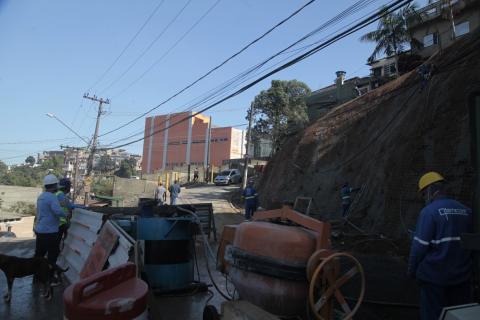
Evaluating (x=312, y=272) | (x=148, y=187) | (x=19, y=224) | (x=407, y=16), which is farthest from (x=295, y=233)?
(x=148, y=187)

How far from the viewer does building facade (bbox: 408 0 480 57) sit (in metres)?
27.5

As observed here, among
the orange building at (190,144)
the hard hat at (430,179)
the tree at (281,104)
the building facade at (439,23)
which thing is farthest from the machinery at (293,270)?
the orange building at (190,144)

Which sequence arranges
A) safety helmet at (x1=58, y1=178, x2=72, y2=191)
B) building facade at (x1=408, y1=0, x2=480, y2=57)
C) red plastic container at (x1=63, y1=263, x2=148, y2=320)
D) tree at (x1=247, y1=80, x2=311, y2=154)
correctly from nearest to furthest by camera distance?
red plastic container at (x1=63, y1=263, x2=148, y2=320) < safety helmet at (x1=58, y1=178, x2=72, y2=191) < building facade at (x1=408, y1=0, x2=480, y2=57) < tree at (x1=247, y1=80, x2=311, y2=154)

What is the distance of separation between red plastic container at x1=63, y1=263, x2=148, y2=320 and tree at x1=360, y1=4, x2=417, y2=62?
28.7 metres

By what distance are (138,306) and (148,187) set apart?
3893 cm

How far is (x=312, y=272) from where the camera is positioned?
12.2 ft

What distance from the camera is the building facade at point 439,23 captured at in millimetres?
27500

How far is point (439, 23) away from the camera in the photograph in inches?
1208

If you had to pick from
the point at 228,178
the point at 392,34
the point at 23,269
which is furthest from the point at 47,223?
the point at 228,178

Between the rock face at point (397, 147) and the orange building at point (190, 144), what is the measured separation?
51.8 m

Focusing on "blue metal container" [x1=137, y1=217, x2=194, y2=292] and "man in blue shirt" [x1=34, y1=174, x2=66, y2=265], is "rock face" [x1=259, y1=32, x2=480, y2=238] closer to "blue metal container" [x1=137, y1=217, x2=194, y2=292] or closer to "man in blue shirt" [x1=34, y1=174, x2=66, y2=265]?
"blue metal container" [x1=137, y1=217, x2=194, y2=292]

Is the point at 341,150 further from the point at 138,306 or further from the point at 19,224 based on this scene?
the point at 19,224

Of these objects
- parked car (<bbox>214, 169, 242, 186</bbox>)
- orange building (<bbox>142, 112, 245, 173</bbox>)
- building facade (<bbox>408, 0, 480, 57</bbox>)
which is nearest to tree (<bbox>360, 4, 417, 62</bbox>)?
building facade (<bbox>408, 0, 480, 57</bbox>)

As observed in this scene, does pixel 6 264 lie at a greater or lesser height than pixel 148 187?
lesser
